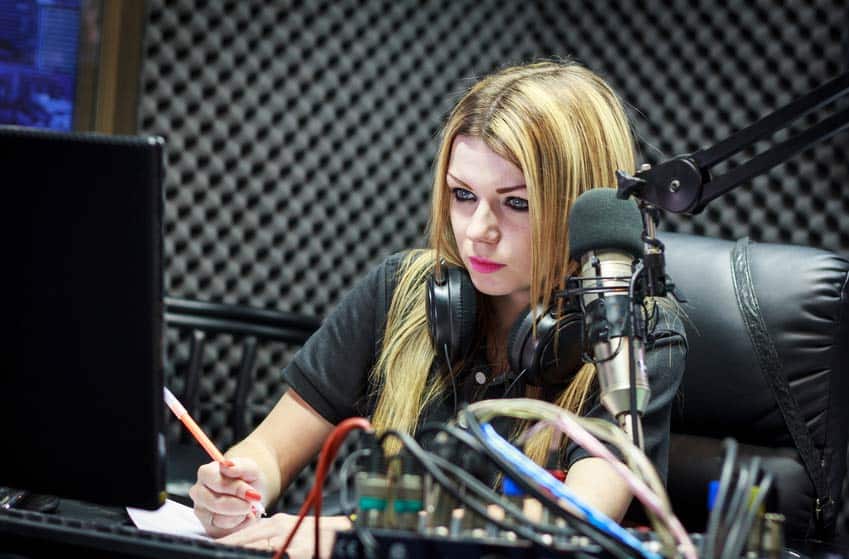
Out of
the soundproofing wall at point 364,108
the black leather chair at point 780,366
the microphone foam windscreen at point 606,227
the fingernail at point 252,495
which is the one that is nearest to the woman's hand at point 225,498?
the fingernail at point 252,495

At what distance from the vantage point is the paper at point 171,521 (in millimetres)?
1076

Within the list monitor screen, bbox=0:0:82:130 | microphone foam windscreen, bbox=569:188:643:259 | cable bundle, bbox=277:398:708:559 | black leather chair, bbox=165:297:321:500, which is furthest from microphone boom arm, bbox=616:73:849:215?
monitor screen, bbox=0:0:82:130

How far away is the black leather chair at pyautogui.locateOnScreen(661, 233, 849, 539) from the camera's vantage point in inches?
60.6

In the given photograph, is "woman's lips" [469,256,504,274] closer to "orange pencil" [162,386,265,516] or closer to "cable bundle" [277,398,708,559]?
"orange pencil" [162,386,265,516]

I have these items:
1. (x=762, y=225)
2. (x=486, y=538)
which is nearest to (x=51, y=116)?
(x=762, y=225)

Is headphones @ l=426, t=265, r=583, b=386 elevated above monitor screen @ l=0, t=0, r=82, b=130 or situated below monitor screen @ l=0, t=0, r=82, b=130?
below

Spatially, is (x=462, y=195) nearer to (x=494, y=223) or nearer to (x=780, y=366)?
(x=494, y=223)

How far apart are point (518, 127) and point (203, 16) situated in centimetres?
183

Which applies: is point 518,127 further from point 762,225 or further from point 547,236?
point 762,225

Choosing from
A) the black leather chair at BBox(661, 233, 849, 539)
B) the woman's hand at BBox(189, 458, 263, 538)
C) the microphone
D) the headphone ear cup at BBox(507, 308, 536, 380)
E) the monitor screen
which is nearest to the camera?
the microphone

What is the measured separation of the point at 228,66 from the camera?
297 cm

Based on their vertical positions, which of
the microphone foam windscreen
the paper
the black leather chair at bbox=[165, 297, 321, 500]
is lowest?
the black leather chair at bbox=[165, 297, 321, 500]

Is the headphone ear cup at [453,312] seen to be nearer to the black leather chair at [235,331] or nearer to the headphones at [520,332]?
the headphones at [520,332]

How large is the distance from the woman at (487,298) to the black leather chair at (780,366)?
0.16 m
